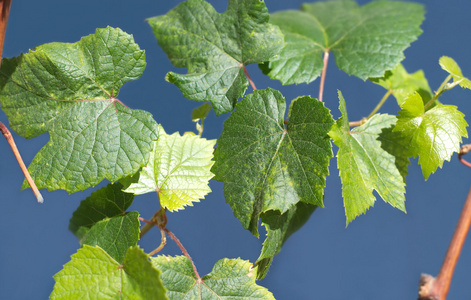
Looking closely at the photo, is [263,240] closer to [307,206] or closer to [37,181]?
[307,206]

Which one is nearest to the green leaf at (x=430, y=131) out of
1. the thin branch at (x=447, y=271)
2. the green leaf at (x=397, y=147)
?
the green leaf at (x=397, y=147)

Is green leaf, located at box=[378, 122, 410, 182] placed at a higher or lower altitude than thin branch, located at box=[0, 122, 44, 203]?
lower

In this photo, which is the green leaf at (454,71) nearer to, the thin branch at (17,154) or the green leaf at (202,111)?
the green leaf at (202,111)

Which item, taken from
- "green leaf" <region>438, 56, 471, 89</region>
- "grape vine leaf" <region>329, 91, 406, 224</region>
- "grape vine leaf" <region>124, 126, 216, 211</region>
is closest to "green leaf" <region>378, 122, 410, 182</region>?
"grape vine leaf" <region>329, 91, 406, 224</region>

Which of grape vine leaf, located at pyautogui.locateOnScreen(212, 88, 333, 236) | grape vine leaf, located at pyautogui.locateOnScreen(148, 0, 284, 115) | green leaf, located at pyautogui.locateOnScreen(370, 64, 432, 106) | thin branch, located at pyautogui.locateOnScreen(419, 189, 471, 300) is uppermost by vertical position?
grape vine leaf, located at pyautogui.locateOnScreen(148, 0, 284, 115)

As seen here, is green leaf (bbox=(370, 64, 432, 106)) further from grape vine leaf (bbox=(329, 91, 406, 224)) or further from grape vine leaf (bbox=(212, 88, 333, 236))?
grape vine leaf (bbox=(212, 88, 333, 236))

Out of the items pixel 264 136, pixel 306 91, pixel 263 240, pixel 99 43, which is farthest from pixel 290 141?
pixel 306 91
